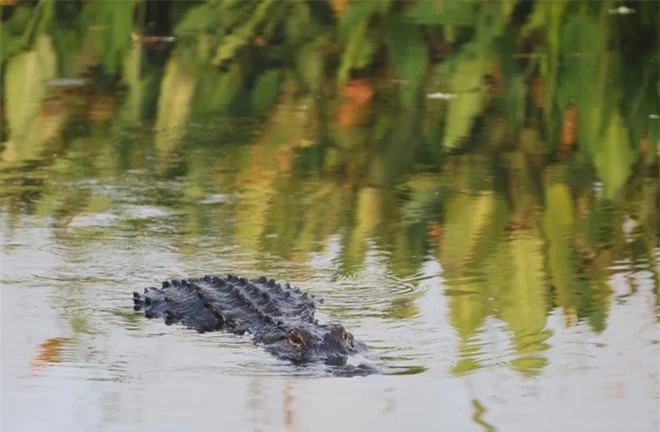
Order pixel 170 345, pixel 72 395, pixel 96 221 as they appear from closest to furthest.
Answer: pixel 72 395, pixel 170 345, pixel 96 221

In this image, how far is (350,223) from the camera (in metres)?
6.53

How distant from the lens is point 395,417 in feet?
13.4

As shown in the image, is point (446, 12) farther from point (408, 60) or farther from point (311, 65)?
point (311, 65)

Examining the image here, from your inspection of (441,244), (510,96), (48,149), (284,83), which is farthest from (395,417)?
(284,83)

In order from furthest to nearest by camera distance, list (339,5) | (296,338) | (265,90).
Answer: (339,5) → (265,90) → (296,338)

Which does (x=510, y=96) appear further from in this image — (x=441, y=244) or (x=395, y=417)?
(x=395, y=417)

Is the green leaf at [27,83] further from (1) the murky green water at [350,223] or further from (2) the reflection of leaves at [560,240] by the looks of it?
(2) the reflection of leaves at [560,240]

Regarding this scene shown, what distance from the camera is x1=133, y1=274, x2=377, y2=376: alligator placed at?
476 cm

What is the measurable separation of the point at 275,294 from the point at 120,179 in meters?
2.25

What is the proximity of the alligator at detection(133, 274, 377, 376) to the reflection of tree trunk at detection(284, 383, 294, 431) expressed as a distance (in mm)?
296

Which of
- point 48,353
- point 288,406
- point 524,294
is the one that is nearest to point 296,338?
point 288,406

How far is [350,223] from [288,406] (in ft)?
7.87

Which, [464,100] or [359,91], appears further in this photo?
[359,91]

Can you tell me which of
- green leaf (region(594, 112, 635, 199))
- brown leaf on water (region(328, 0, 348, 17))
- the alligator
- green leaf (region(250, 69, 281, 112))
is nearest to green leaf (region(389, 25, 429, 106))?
brown leaf on water (region(328, 0, 348, 17))
